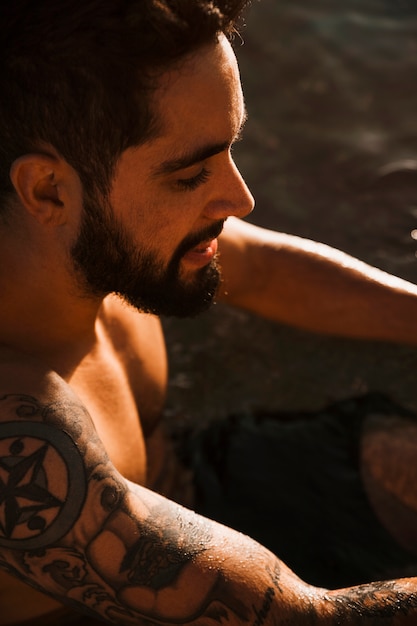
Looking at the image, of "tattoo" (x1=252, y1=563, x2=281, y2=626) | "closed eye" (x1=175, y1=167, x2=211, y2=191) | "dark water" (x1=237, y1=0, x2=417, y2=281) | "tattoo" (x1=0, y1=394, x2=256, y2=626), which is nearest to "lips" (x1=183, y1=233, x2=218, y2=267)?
"closed eye" (x1=175, y1=167, x2=211, y2=191)

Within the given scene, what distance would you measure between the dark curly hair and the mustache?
0.21 metres

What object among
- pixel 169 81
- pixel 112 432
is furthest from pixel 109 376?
pixel 169 81

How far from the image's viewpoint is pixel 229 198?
1.32 meters

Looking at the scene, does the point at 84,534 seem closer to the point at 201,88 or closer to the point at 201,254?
the point at 201,254

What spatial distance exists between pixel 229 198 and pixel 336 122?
1581 mm

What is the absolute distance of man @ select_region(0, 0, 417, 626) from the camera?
3.70 ft

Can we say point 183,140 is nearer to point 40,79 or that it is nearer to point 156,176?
point 156,176

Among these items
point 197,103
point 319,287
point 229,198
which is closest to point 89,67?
point 197,103

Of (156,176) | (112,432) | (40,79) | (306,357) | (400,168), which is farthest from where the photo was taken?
(400,168)

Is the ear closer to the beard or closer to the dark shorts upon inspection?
the beard

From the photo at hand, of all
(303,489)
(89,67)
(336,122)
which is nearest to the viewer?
(89,67)

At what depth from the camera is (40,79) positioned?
1132 millimetres

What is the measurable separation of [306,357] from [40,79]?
4.01 ft

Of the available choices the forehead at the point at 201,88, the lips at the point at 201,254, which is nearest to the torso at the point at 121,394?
the lips at the point at 201,254
